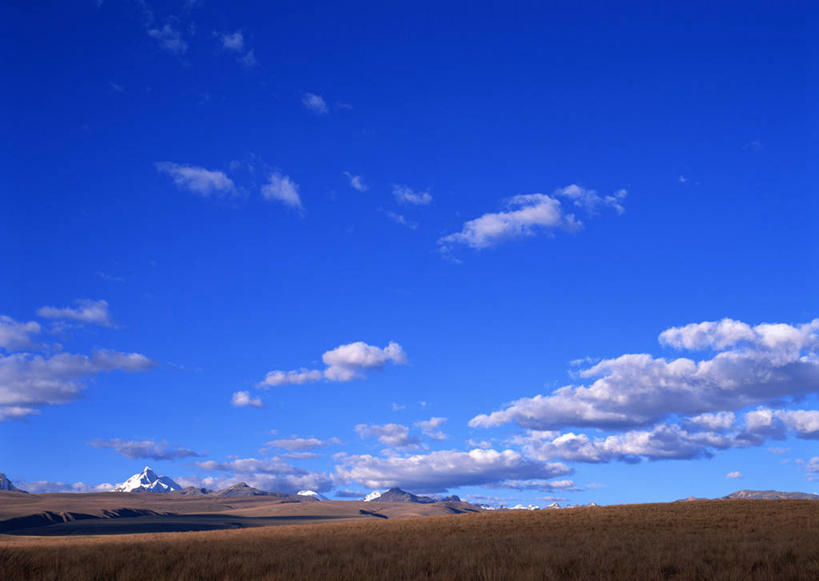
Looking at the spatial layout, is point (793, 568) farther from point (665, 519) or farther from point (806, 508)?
point (806, 508)

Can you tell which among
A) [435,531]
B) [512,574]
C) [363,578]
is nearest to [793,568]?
[512,574]

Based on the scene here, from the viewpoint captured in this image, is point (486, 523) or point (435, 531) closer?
point (435, 531)

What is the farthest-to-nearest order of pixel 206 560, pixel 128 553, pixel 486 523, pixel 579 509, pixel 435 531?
pixel 579 509
pixel 486 523
pixel 435 531
pixel 128 553
pixel 206 560

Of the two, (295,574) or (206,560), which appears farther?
(206,560)

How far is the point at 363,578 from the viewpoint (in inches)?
589

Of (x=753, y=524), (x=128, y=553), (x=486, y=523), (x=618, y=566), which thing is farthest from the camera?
(x=486, y=523)

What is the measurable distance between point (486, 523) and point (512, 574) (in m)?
34.8

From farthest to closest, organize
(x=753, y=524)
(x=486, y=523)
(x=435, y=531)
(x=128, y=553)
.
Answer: (x=486, y=523) → (x=435, y=531) → (x=753, y=524) → (x=128, y=553)

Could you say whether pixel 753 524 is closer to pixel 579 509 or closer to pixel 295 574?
pixel 579 509

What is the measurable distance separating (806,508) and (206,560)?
47.4 m

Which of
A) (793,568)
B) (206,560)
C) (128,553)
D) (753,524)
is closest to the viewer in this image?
(793,568)

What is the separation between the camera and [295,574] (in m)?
16.0

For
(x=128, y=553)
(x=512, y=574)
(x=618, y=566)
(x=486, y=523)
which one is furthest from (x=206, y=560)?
(x=486, y=523)

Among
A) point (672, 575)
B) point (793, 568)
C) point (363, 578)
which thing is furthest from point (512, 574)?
point (793, 568)
